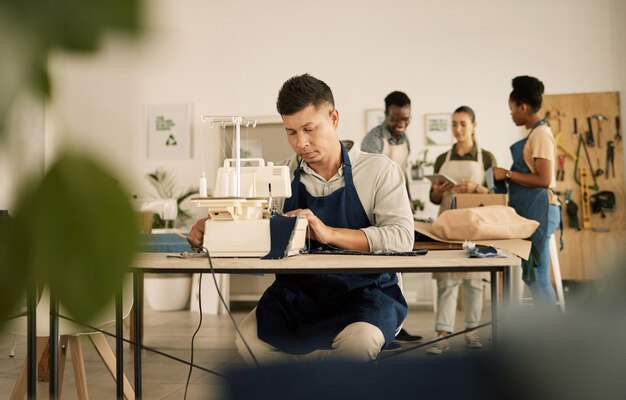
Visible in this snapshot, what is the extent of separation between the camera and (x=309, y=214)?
80.4 inches

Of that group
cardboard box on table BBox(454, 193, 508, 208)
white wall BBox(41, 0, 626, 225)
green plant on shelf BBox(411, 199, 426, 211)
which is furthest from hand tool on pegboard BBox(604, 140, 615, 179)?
cardboard box on table BBox(454, 193, 508, 208)

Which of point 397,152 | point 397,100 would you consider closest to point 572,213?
point 397,152

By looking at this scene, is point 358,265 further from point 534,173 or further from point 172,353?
point 172,353

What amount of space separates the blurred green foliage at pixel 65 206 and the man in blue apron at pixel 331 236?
1735mm

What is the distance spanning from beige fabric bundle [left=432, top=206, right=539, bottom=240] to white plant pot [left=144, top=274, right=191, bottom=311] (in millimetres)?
4163

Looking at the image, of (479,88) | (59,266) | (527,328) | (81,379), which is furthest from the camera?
(479,88)

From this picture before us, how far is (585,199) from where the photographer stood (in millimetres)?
6664

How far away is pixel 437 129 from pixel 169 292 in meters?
3.12

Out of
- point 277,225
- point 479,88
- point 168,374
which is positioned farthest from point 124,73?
point 479,88

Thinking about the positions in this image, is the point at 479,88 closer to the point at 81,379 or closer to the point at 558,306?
the point at 81,379

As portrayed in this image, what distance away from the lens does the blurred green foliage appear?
0.24 m

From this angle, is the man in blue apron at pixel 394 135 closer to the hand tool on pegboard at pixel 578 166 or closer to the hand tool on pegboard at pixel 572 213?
the hand tool on pegboard at pixel 572 213

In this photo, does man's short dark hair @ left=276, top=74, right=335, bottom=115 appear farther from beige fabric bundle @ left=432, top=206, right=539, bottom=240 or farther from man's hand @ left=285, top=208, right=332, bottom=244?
beige fabric bundle @ left=432, top=206, right=539, bottom=240

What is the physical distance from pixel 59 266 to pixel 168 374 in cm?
363
